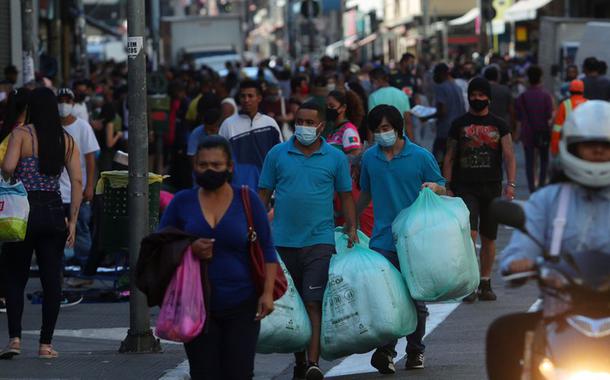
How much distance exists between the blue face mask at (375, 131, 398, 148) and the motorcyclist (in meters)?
3.89

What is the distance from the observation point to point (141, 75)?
1079 centimetres

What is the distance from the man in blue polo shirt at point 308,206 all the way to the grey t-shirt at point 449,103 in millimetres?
10871

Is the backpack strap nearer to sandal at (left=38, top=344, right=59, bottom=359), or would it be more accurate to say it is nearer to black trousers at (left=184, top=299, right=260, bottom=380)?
black trousers at (left=184, top=299, right=260, bottom=380)

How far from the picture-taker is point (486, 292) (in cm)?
1324

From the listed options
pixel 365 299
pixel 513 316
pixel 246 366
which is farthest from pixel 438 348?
pixel 513 316

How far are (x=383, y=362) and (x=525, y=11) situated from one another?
46.2 m

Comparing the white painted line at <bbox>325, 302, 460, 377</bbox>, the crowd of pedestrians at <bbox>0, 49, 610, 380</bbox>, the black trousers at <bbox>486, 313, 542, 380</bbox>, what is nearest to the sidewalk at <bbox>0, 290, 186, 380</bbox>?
the crowd of pedestrians at <bbox>0, 49, 610, 380</bbox>

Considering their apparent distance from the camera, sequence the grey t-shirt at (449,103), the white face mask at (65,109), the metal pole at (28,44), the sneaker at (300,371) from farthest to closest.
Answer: the grey t-shirt at (449,103) < the metal pole at (28,44) < the white face mask at (65,109) < the sneaker at (300,371)

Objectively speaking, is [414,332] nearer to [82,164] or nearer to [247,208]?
[247,208]

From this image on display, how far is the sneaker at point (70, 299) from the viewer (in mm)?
14008

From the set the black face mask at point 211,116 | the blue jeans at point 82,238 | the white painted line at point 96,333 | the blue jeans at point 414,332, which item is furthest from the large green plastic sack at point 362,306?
the blue jeans at point 82,238

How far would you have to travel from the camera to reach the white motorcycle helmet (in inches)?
233

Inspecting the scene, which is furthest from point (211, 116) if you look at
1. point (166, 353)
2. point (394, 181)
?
point (394, 181)

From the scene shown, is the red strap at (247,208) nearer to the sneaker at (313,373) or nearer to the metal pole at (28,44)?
the sneaker at (313,373)
